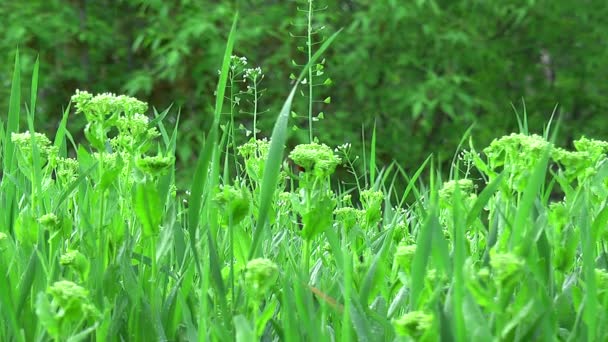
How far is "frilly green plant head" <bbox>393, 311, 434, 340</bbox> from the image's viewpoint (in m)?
0.67

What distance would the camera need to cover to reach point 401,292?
897 mm

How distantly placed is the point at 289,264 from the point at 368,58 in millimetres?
4170

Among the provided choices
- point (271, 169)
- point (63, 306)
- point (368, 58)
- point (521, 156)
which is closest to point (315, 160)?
point (271, 169)

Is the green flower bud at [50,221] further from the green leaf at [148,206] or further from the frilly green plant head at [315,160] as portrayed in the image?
the frilly green plant head at [315,160]

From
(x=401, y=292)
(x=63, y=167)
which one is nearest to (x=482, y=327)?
(x=401, y=292)

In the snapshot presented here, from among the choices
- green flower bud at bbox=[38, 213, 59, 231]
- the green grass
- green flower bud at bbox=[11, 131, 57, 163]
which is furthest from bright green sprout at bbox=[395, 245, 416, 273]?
green flower bud at bbox=[11, 131, 57, 163]

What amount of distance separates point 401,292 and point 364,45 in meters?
4.19

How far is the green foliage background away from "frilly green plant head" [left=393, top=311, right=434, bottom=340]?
4.03 m

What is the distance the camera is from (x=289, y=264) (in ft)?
3.25

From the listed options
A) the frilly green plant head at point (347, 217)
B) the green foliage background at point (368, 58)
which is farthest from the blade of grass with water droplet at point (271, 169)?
the green foliage background at point (368, 58)

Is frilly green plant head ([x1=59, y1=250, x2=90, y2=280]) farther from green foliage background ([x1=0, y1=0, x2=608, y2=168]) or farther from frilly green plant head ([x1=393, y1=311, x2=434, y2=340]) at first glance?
green foliage background ([x1=0, y1=0, x2=608, y2=168])

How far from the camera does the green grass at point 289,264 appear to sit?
712 mm

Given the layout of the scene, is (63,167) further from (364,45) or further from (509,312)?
(364,45)

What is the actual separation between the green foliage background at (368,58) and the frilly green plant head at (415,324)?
403 cm
